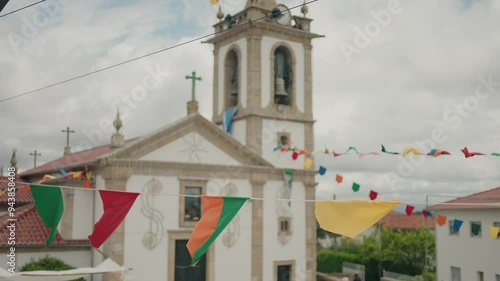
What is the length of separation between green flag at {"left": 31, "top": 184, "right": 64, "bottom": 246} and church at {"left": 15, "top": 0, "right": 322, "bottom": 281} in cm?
991

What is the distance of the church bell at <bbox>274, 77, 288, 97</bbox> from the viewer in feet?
75.5

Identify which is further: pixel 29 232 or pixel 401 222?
pixel 401 222

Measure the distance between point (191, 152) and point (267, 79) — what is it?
15.7 feet

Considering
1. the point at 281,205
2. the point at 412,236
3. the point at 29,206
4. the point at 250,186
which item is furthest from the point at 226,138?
the point at 412,236

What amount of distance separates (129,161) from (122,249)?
3027mm

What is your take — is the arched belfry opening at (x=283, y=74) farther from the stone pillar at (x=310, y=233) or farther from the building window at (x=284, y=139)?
the stone pillar at (x=310, y=233)

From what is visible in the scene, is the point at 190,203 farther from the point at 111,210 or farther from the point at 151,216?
the point at 111,210

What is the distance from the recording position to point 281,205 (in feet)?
72.3

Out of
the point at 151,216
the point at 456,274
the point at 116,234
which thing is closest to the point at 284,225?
the point at 151,216

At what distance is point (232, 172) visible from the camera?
21.2 meters

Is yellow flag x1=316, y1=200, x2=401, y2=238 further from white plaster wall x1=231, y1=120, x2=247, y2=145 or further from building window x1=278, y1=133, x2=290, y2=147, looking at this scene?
building window x1=278, y1=133, x2=290, y2=147

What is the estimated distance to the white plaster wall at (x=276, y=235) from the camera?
21.5 m

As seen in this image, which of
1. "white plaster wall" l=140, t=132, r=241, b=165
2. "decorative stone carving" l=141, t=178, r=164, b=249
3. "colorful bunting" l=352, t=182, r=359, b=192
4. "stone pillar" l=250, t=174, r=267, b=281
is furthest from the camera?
"stone pillar" l=250, t=174, r=267, b=281

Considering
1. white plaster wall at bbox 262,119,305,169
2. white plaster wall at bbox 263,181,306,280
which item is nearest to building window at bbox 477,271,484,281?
white plaster wall at bbox 263,181,306,280
